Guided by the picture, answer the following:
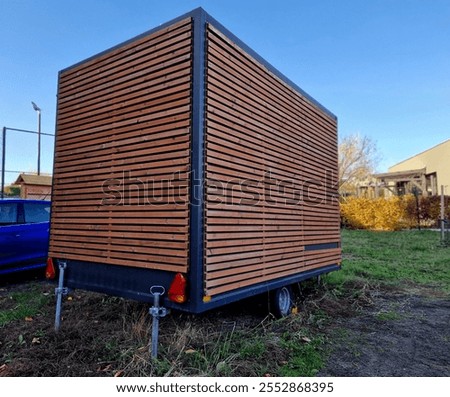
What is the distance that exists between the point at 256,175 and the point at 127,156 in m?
1.40

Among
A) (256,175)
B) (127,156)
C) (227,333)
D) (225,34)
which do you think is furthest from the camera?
(256,175)

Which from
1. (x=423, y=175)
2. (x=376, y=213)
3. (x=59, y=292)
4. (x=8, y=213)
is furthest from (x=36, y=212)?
(x=423, y=175)

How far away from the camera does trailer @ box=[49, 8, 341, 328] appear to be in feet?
9.12

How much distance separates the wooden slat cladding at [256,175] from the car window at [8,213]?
4784mm

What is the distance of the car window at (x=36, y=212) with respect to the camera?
6027mm

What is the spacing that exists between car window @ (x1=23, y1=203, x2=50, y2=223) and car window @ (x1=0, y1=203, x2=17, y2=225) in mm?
185

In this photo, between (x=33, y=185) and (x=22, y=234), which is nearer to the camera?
(x=22, y=234)

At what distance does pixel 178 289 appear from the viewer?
266cm

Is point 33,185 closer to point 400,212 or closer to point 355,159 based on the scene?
point 400,212

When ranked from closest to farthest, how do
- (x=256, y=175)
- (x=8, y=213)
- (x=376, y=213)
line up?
(x=256, y=175)
(x=8, y=213)
(x=376, y=213)

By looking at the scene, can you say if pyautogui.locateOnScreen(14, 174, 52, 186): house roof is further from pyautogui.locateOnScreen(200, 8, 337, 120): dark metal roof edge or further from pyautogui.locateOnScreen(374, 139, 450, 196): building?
pyautogui.locateOnScreen(374, 139, 450, 196): building

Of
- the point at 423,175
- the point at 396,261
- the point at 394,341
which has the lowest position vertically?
the point at 394,341
